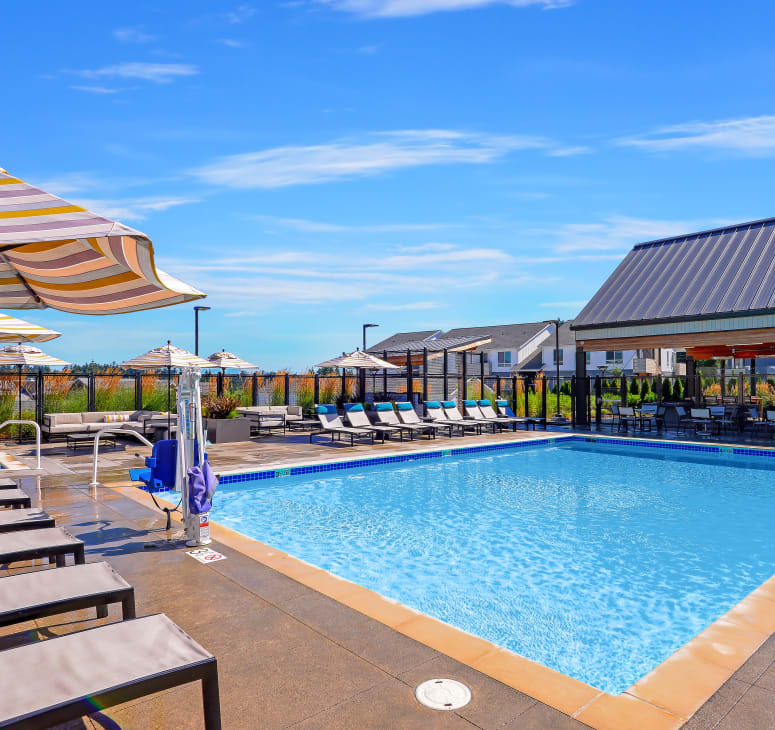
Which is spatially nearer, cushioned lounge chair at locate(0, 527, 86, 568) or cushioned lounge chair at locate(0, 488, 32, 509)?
cushioned lounge chair at locate(0, 527, 86, 568)

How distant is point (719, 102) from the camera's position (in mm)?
11492

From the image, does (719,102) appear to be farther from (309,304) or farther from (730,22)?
(309,304)

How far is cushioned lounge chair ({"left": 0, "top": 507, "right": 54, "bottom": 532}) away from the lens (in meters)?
4.22

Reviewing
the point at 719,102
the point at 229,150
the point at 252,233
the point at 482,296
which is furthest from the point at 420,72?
the point at 482,296

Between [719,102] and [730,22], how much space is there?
4.83 feet

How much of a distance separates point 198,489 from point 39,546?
1.65m

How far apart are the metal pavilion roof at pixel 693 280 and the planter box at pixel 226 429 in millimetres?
10479

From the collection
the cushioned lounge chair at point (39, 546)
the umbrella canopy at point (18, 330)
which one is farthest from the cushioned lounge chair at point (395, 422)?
the cushioned lounge chair at point (39, 546)

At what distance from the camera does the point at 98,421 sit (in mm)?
13961

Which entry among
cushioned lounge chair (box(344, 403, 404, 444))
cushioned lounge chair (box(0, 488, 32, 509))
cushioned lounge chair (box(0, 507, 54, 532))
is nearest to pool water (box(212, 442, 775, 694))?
cushioned lounge chair (box(0, 488, 32, 509))

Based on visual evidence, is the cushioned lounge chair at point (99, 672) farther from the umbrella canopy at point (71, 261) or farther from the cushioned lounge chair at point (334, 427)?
the cushioned lounge chair at point (334, 427)

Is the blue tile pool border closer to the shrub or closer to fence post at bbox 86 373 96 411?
the shrub

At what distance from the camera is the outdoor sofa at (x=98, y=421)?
12906mm

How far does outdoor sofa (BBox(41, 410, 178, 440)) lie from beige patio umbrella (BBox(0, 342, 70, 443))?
895 millimetres
